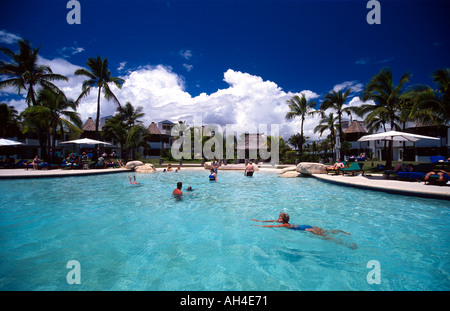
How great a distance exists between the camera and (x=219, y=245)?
4559 millimetres

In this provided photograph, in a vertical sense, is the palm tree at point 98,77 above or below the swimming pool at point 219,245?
above

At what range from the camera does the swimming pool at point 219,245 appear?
10.5 feet

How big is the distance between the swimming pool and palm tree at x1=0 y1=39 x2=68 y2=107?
1855 centimetres

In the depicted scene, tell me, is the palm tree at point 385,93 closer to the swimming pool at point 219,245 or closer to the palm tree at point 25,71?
the swimming pool at point 219,245

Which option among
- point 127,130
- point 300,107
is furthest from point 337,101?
point 127,130

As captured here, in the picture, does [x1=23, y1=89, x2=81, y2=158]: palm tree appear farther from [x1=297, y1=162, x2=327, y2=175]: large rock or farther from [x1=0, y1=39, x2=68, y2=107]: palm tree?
[x1=297, y1=162, x2=327, y2=175]: large rock

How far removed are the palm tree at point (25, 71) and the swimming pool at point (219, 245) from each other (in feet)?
60.8

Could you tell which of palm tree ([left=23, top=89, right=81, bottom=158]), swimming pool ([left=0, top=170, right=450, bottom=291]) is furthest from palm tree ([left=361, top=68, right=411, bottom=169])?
palm tree ([left=23, top=89, right=81, bottom=158])

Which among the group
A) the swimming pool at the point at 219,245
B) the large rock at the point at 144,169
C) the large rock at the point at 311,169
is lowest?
the swimming pool at the point at 219,245

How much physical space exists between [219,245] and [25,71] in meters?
27.1

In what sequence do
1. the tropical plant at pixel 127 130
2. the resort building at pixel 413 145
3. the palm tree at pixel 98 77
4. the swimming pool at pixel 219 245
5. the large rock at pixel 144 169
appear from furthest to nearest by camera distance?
1. the resort building at pixel 413 145
2. the tropical plant at pixel 127 130
3. the palm tree at pixel 98 77
4. the large rock at pixel 144 169
5. the swimming pool at pixel 219 245

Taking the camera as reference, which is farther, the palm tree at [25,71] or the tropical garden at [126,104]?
the palm tree at [25,71]

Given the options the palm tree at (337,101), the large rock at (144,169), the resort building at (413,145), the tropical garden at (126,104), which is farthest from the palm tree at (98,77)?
the resort building at (413,145)

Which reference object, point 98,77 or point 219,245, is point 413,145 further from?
point 98,77
